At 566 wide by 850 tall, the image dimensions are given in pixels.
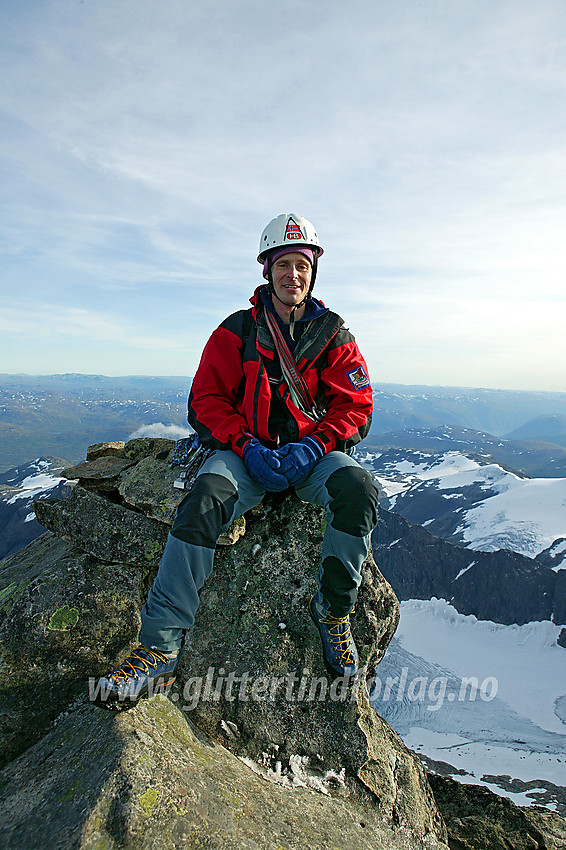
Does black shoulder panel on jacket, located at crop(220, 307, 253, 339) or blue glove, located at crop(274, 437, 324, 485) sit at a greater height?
black shoulder panel on jacket, located at crop(220, 307, 253, 339)

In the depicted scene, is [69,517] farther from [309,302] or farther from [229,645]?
[309,302]

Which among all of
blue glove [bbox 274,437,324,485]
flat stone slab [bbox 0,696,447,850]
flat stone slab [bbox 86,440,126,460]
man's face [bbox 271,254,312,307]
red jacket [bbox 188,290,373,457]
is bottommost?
flat stone slab [bbox 0,696,447,850]

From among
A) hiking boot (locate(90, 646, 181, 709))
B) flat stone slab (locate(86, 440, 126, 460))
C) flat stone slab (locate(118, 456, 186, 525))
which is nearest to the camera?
hiking boot (locate(90, 646, 181, 709))

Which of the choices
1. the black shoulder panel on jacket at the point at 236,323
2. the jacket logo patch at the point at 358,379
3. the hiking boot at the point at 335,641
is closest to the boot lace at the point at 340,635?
the hiking boot at the point at 335,641

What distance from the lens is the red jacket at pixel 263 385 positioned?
23.4ft

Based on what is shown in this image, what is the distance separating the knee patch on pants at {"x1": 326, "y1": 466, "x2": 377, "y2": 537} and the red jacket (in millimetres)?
821

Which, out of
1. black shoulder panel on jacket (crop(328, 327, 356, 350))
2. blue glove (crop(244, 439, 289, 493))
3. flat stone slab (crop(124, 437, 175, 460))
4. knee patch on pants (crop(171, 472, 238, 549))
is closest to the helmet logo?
black shoulder panel on jacket (crop(328, 327, 356, 350))

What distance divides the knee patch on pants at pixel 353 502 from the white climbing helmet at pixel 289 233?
419 centimetres

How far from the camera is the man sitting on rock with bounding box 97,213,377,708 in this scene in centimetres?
545

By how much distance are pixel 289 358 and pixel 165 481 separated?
3.14m

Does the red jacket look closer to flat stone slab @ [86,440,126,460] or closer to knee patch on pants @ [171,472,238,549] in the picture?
knee patch on pants @ [171,472,238,549]

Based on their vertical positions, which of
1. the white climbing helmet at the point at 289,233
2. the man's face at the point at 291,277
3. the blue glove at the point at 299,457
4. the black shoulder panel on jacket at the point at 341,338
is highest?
the white climbing helmet at the point at 289,233

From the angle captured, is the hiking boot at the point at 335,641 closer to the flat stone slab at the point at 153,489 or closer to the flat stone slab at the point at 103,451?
the flat stone slab at the point at 153,489

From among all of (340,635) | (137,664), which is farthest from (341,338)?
(137,664)
